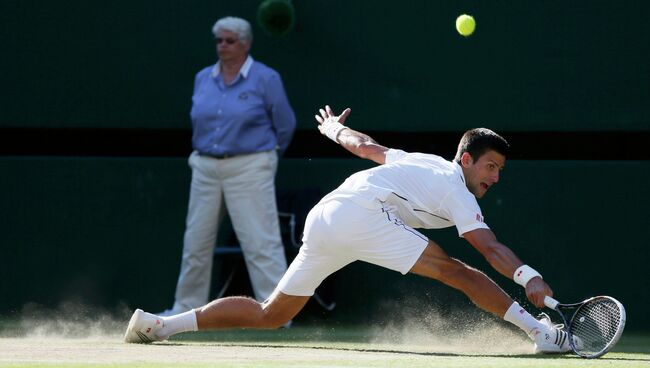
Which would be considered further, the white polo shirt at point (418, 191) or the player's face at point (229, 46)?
the player's face at point (229, 46)

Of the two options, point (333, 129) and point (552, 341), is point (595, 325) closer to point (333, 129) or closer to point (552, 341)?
point (552, 341)

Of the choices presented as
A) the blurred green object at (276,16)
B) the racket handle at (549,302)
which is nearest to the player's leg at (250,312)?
the racket handle at (549,302)

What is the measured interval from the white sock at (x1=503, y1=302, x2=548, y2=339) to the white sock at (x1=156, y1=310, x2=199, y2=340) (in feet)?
4.86

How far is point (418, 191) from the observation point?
6371 millimetres

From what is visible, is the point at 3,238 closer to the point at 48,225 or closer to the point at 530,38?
the point at 48,225

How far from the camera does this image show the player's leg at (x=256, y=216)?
27.9ft

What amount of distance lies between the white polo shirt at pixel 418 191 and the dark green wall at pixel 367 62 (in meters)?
2.56

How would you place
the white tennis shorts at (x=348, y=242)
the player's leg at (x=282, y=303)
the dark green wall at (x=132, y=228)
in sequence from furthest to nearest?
the dark green wall at (x=132, y=228)
the player's leg at (x=282, y=303)
the white tennis shorts at (x=348, y=242)

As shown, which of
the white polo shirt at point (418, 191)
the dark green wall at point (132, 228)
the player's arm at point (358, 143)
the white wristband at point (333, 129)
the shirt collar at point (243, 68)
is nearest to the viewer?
the white polo shirt at point (418, 191)

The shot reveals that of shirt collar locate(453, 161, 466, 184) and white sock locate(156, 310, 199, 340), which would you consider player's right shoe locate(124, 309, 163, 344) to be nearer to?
white sock locate(156, 310, 199, 340)

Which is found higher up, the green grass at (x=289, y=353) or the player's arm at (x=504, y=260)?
the player's arm at (x=504, y=260)

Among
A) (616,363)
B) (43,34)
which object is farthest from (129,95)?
(616,363)

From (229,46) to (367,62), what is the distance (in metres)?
1.10

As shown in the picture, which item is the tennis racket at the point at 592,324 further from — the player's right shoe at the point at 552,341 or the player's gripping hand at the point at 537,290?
the player's right shoe at the point at 552,341
